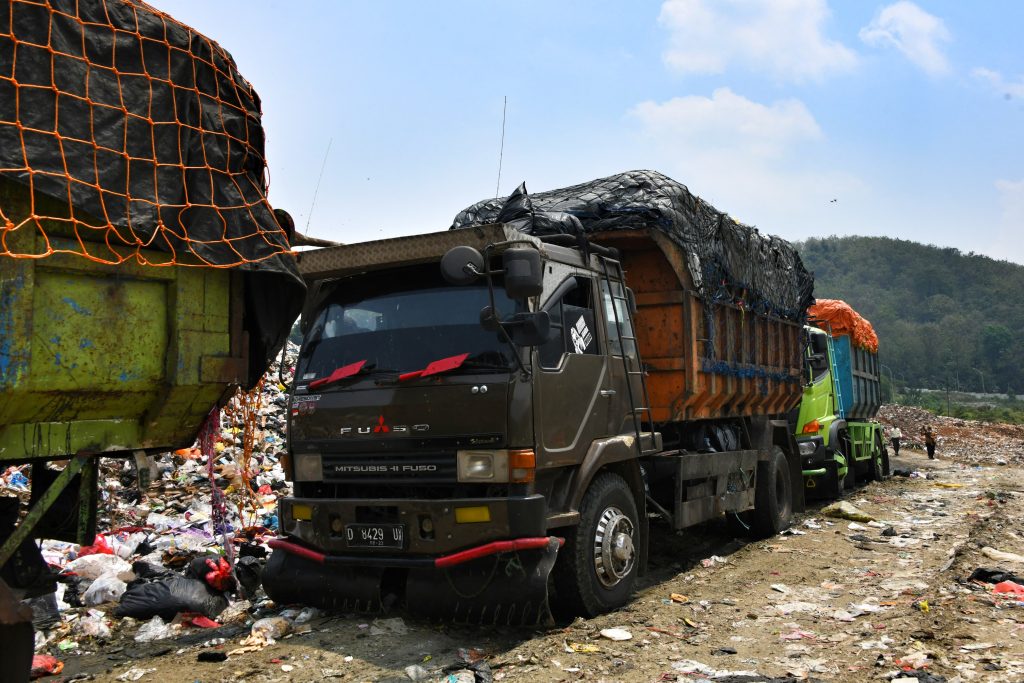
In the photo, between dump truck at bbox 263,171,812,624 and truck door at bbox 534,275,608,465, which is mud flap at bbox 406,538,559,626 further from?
truck door at bbox 534,275,608,465

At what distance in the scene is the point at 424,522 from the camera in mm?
4738

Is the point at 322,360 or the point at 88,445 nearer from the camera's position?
the point at 88,445

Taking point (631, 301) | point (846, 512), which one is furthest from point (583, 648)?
point (846, 512)

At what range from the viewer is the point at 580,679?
4.19 meters

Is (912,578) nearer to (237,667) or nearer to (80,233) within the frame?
(237,667)

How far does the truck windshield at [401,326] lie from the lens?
4910mm

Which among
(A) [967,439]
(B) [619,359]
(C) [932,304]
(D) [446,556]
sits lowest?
(A) [967,439]

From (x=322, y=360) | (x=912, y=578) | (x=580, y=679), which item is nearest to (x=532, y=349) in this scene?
(x=322, y=360)

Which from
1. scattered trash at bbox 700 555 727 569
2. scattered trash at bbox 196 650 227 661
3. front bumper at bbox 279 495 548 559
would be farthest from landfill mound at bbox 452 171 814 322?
scattered trash at bbox 196 650 227 661

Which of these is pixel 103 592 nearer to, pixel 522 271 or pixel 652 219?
pixel 522 271

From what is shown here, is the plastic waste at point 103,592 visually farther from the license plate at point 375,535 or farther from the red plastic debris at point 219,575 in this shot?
the license plate at point 375,535

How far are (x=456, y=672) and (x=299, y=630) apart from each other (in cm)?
122

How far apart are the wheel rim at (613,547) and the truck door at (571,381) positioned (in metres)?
0.52

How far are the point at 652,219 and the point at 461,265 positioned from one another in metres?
2.11
